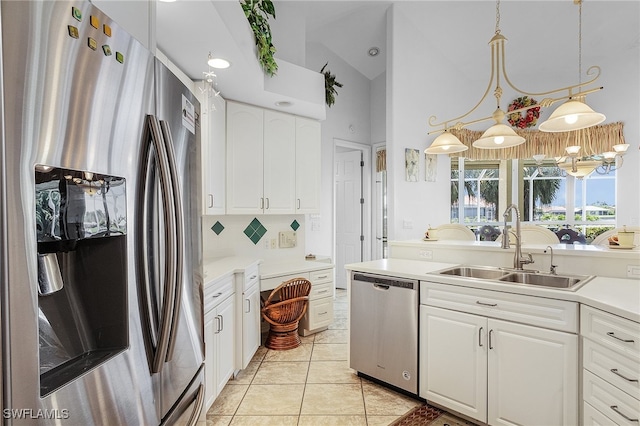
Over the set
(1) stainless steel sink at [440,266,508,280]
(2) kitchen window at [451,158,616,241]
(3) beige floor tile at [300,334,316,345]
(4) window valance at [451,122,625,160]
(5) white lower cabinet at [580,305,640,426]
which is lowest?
(3) beige floor tile at [300,334,316,345]

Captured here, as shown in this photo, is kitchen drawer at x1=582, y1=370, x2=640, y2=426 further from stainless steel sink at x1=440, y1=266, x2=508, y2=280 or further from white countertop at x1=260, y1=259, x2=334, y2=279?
white countertop at x1=260, y1=259, x2=334, y2=279

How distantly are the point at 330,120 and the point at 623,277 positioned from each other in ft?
12.3

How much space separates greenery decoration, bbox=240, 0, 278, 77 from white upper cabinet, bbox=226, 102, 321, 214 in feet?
1.82

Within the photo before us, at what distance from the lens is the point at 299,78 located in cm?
342

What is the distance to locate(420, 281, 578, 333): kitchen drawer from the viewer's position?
6.12 feet

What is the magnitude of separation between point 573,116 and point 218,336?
264 cm

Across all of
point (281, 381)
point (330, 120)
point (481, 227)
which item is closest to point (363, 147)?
point (330, 120)

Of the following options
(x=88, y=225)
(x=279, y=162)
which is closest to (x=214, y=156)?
(x=279, y=162)

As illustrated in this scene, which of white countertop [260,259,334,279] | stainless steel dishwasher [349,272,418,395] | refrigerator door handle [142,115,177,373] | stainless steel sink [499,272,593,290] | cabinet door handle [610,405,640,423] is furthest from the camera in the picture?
white countertop [260,259,334,279]

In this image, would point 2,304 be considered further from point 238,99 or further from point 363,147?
point 363,147

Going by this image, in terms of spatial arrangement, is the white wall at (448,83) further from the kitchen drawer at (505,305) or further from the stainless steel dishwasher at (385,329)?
the kitchen drawer at (505,305)

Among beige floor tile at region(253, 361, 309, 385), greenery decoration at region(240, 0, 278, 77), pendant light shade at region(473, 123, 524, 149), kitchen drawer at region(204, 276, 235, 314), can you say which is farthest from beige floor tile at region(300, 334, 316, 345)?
greenery decoration at region(240, 0, 278, 77)

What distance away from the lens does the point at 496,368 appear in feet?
6.84

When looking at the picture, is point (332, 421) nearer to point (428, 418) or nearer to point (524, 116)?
point (428, 418)
